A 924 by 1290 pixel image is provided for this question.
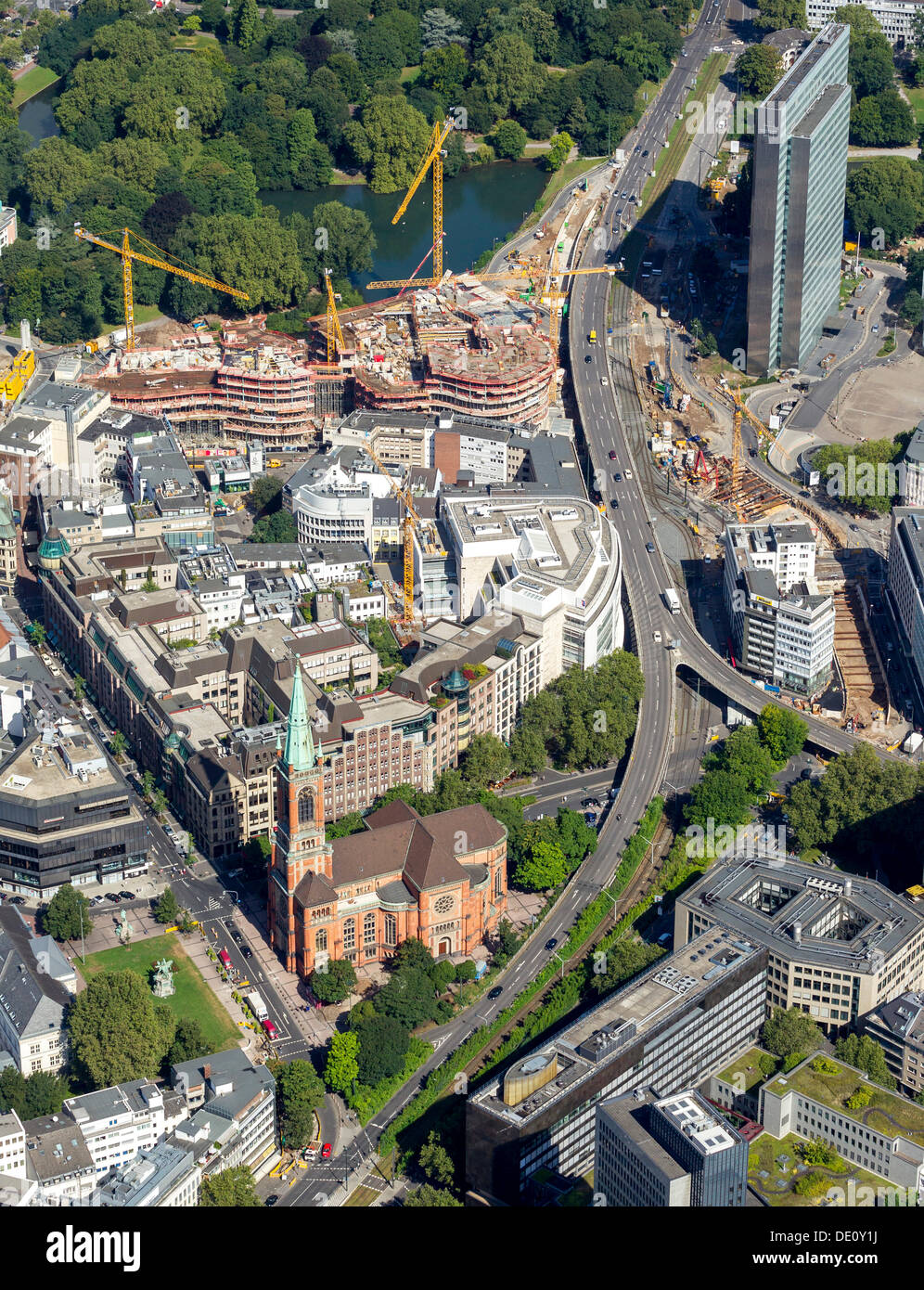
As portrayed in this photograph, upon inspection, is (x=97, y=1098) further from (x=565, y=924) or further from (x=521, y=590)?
(x=521, y=590)

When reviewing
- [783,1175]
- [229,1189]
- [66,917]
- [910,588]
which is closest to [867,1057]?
[783,1175]

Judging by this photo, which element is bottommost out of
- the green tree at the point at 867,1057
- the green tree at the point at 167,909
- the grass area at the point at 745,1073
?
the grass area at the point at 745,1073

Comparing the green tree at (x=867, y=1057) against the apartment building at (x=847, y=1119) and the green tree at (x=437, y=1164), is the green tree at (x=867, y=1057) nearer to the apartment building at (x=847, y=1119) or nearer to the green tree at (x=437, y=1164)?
the apartment building at (x=847, y=1119)

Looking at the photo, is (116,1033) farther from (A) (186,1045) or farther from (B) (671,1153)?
(B) (671,1153)

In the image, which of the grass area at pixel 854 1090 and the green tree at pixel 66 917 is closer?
the grass area at pixel 854 1090

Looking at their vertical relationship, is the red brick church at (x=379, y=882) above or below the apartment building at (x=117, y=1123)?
above

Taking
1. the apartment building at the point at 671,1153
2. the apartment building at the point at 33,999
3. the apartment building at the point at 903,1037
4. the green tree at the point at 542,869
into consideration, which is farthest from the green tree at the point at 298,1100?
the apartment building at the point at 903,1037

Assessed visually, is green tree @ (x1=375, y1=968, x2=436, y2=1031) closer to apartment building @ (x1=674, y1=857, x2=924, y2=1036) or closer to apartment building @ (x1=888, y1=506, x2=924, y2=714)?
apartment building @ (x1=674, y1=857, x2=924, y2=1036)
